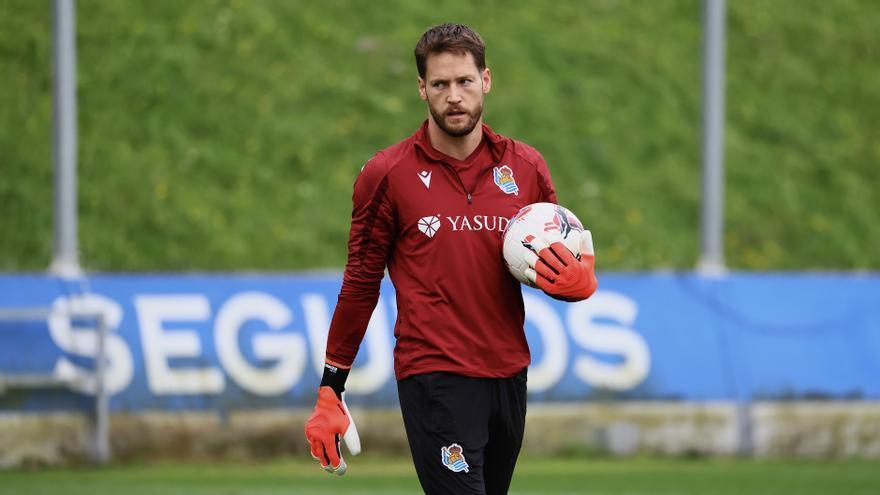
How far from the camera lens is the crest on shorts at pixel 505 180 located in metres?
5.42

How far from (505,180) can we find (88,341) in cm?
814

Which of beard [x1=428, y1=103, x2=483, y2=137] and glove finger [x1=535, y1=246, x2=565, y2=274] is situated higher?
beard [x1=428, y1=103, x2=483, y2=137]

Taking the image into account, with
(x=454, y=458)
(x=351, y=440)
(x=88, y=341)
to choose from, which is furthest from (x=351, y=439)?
(x=88, y=341)

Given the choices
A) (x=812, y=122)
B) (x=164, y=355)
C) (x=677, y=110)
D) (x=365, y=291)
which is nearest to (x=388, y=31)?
(x=677, y=110)

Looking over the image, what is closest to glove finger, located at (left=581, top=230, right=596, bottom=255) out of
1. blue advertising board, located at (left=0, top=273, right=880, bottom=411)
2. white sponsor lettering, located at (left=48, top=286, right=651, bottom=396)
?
white sponsor lettering, located at (left=48, top=286, right=651, bottom=396)

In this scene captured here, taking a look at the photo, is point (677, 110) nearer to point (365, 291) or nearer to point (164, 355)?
point (164, 355)

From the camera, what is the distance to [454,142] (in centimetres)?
539

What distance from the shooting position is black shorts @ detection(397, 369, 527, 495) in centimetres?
527

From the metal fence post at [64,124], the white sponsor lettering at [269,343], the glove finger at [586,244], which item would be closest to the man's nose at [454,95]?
the glove finger at [586,244]

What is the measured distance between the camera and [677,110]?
20.2m

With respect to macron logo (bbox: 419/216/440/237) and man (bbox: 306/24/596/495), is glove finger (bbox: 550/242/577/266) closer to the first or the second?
man (bbox: 306/24/596/495)

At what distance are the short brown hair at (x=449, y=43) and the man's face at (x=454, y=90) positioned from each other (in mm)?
18

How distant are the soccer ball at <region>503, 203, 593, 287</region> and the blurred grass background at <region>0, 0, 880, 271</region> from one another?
1215 centimetres

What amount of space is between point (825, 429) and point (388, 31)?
9.13m
